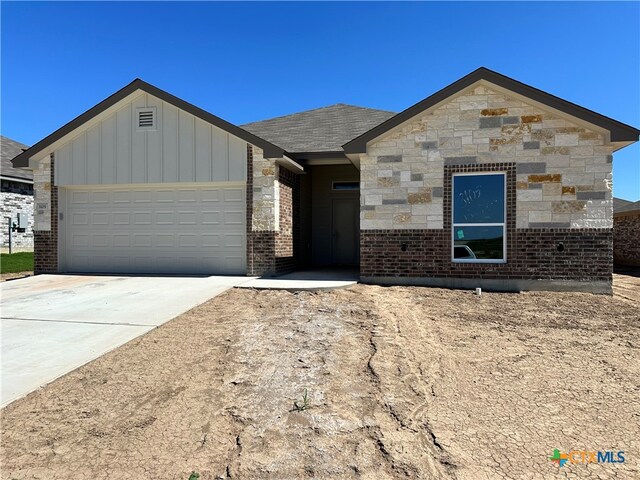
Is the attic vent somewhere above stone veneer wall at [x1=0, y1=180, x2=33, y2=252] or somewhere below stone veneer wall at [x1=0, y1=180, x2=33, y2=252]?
above

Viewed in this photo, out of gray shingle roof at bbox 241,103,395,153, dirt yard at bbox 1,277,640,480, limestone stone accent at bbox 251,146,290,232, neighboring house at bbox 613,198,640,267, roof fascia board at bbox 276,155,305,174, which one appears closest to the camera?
dirt yard at bbox 1,277,640,480

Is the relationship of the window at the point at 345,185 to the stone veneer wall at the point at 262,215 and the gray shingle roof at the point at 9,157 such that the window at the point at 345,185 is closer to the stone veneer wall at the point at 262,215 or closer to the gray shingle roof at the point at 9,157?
the stone veneer wall at the point at 262,215

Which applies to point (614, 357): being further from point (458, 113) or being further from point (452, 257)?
point (458, 113)

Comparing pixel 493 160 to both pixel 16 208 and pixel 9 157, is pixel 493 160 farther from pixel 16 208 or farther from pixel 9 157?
pixel 9 157

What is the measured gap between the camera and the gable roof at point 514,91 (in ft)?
26.9

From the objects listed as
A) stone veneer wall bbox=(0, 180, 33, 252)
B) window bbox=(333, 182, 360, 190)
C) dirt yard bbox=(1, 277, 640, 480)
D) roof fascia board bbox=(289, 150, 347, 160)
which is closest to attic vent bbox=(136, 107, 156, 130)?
roof fascia board bbox=(289, 150, 347, 160)

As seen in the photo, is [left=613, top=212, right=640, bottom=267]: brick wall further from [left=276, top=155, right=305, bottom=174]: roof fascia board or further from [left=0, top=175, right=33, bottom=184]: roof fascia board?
[left=0, top=175, right=33, bottom=184]: roof fascia board

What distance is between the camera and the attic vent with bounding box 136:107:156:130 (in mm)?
10781

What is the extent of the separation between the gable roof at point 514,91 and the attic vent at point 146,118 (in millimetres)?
5311

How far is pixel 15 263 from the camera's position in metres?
14.0

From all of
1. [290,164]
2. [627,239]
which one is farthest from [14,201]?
[627,239]

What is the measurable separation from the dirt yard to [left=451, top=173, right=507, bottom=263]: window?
290cm

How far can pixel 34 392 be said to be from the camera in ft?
12.5

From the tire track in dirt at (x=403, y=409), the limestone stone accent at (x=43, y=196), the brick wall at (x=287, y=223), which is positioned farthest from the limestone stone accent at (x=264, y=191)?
the limestone stone accent at (x=43, y=196)
